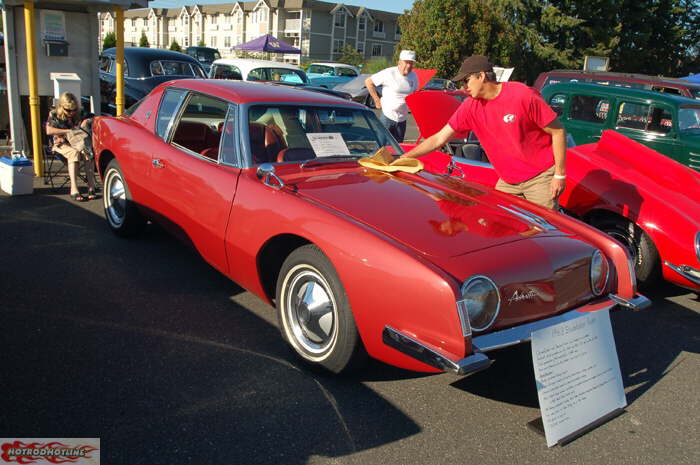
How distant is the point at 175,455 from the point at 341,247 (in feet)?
3.92

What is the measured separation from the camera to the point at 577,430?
2799mm

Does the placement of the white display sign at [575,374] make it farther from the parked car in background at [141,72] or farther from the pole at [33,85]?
the parked car in background at [141,72]

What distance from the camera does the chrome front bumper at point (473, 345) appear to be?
2.47 meters

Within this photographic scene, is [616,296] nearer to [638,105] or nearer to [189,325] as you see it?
[189,325]

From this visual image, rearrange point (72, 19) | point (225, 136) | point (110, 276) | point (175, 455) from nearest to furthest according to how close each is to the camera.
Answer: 1. point (175, 455)
2. point (225, 136)
3. point (110, 276)
4. point (72, 19)

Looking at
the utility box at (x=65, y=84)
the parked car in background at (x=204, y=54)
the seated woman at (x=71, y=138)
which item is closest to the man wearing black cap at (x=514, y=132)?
the seated woman at (x=71, y=138)

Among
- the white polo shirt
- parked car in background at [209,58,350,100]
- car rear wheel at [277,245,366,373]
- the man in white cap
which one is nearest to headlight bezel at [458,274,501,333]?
car rear wheel at [277,245,366,373]

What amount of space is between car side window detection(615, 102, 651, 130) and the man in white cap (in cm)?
296

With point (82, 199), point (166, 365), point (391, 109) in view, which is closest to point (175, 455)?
point (166, 365)

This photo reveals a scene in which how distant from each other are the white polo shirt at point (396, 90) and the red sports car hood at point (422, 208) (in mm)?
3708

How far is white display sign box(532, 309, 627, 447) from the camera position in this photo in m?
2.69

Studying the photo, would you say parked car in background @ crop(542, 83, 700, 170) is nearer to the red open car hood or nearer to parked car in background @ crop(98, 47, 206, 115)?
the red open car hood

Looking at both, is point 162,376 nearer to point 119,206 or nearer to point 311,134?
point 311,134

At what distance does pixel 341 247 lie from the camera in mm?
2926
